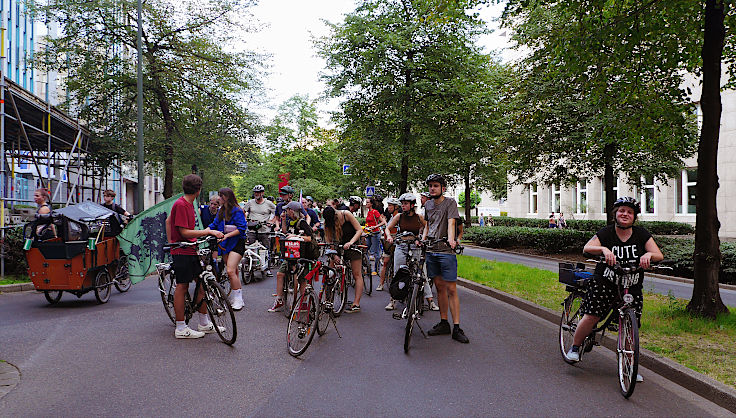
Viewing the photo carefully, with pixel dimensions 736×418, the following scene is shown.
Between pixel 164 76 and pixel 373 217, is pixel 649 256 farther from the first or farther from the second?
pixel 164 76

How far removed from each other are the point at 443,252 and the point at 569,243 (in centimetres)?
1556

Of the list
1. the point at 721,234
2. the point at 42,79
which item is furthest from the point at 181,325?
the point at 42,79

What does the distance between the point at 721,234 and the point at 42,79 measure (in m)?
37.3

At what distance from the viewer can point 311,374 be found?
5.26 m

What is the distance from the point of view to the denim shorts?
22.1 feet

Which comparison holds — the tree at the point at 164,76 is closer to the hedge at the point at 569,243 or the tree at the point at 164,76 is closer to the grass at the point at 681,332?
the hedge at the point at 569,243

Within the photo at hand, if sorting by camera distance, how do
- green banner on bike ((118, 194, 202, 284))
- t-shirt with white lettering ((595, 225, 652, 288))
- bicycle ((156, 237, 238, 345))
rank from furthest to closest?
A: 1. green banner on bike ((118, 194, 202, 284))
2. bicycle ((156, 237, 238, 345))
3. t-shirt with white lettering ((595, 225, 652, 288))

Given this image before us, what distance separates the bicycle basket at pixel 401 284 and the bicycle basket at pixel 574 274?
6.00 feet

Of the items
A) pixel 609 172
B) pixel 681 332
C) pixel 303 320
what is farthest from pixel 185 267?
pixel 609 172

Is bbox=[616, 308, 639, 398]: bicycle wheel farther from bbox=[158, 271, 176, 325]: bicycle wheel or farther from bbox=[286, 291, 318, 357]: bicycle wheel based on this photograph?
bbox=[158, 271, 176, 325]: bicycle wheel

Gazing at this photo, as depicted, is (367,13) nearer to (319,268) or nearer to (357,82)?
(357,82)

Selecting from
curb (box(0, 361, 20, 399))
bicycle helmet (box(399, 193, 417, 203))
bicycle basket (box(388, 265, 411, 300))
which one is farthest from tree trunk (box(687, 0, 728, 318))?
curb (box(0, 361, 20, 399))

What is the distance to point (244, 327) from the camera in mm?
7391

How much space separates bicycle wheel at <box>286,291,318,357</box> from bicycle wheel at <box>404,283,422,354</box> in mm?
996
